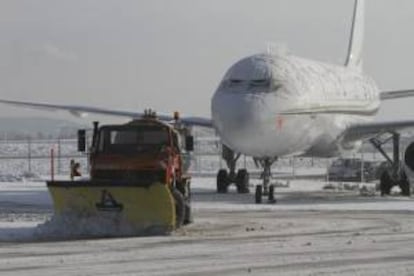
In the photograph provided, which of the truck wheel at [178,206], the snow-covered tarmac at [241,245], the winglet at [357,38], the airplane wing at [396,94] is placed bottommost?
the snow-covered tarmac at [241,245]

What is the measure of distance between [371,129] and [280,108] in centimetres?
544

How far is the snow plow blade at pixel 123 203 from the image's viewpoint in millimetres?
17578

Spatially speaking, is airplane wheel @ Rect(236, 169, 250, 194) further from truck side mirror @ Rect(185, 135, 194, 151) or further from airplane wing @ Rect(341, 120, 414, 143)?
truck side mirror @ Rect(185, 135, 194, 151)

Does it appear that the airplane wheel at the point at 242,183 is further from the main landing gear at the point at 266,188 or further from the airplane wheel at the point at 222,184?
the main landing gear at the point at 266,188

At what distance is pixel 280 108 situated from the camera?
27469 mm

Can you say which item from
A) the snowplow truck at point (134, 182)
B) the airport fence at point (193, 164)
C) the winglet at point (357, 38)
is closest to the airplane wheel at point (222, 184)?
the airport fence at point (193, 164)

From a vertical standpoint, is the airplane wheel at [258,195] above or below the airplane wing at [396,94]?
below

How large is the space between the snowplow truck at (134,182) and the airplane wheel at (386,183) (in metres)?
13.3

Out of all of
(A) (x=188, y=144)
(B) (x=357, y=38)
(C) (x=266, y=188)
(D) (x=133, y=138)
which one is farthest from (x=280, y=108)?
(B) (x=357, y=38)

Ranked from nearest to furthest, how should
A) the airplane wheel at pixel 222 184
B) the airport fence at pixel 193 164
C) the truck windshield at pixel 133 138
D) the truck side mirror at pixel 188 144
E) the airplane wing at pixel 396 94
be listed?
the truck windshield at pixel 133 138
the truck side mirror at pixel 188 144
the airplane wheel at pixel 222 184
the airplane wing at pixel 396 94
the airport fence at pixel 193 164

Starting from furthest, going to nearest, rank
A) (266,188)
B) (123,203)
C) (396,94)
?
(396,94), (266,188), (123,203)

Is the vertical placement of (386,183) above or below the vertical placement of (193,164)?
below

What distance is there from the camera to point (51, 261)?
13680 mm

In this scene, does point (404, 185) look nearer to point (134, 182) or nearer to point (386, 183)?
point (386, 183)
